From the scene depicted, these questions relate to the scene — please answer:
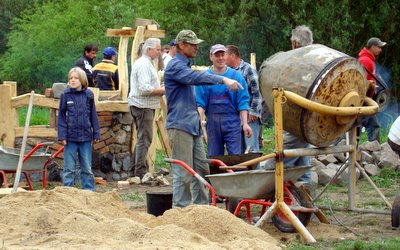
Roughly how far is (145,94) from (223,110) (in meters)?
2.49

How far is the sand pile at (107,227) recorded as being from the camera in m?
7.74

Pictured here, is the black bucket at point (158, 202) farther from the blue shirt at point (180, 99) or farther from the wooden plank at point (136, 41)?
the wooden plank at point (136, 41)

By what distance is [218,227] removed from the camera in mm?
8297

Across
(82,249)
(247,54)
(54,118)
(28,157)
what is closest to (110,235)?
(82,249)

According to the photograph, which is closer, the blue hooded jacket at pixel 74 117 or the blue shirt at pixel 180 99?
the blue shirt at pixel 180 99

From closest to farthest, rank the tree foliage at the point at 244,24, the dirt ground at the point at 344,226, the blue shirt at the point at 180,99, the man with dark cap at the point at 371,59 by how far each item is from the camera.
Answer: the dirt ground at the point at 344,226 → the blue shirt at the point at 180,99 → the man with dark cap at the point at 371,59 → the tree foliage at the point at 244,24

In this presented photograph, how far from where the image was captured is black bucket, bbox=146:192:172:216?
989 centimetres

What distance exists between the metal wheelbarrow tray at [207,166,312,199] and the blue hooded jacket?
2.88m

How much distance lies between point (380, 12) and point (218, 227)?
15737 millimetres

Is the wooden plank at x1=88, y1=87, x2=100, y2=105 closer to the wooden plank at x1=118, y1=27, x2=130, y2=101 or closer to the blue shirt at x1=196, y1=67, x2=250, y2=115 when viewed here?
the wooden plank at x1=118, y1=27, x2=130, y2=101

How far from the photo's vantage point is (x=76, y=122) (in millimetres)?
11461

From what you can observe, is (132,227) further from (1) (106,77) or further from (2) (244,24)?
(2) (244,24)

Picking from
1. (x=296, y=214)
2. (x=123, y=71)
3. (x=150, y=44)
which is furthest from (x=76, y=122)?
(x=123, y=71)

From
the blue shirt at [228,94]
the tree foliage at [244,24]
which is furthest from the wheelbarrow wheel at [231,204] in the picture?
the tree foliage at [244,24]
